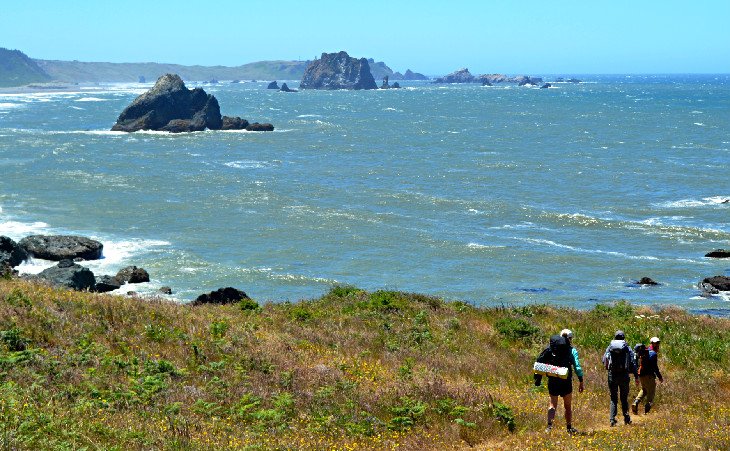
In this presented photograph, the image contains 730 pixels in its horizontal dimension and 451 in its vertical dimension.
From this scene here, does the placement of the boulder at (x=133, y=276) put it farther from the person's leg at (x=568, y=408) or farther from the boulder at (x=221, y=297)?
the person's leg at (x=568, y=408)

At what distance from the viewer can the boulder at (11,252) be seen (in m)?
38.7

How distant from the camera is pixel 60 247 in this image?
43094mm

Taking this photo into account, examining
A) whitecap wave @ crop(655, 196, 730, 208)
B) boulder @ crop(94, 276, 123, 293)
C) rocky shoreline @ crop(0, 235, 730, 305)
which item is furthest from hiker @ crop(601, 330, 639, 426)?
whitecap wave @ crop(655, 196, 730, 208)

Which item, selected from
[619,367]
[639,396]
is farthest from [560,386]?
[639,396]

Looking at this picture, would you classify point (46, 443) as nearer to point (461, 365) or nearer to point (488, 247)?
point (461, 365)

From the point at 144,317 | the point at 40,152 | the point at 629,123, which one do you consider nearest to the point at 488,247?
the point at 144,317

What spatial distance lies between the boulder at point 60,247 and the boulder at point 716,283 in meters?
33.1

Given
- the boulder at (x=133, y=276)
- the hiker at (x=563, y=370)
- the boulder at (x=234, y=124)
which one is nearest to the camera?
the hiker at (x=563, y=370)

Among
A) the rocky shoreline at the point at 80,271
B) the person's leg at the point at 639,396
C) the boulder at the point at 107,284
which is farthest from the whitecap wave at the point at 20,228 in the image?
the person's leg at the point at 639,396

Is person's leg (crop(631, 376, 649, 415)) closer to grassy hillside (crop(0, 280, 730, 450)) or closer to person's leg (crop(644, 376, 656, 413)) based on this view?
person's leg (crop(644, 376, 656, 413))

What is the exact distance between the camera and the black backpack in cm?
1472

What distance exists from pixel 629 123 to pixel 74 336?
128630 mm

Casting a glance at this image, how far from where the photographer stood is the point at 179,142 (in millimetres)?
110125

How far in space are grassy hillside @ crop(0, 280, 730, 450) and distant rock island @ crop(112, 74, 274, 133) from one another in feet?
351
